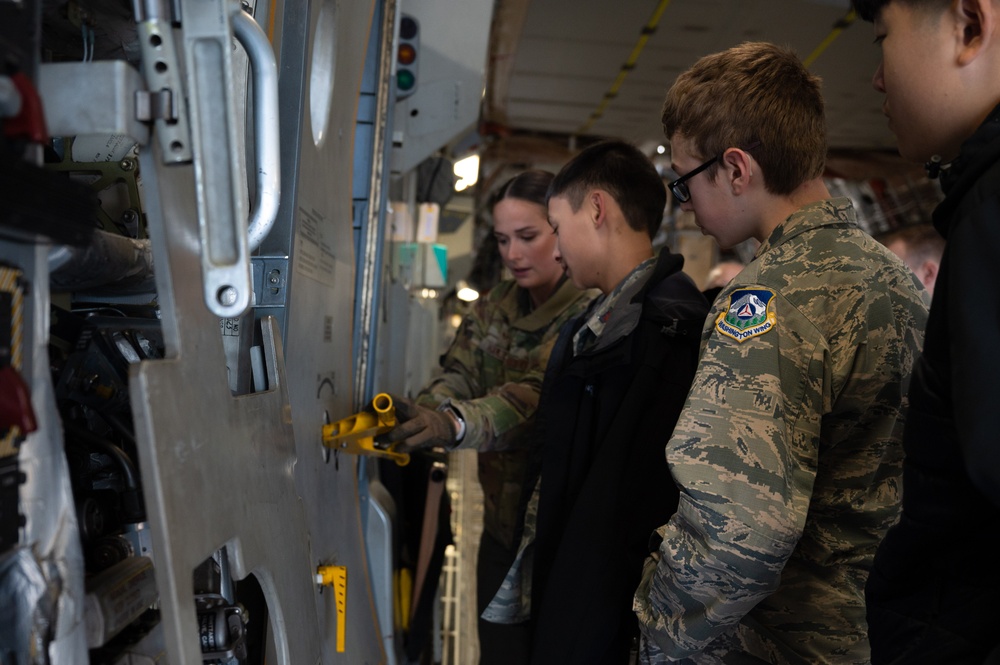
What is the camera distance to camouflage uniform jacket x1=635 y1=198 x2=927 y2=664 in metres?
1.34

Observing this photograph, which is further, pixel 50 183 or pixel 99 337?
pixel 99 337

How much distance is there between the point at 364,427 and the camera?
1996 millimetres

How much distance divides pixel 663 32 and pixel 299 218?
6030mm

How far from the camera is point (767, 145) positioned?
1.62 metres

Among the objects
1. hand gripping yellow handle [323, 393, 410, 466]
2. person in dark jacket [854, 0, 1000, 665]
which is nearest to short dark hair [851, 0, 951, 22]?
person in dark jacket [854, 0, 1000, 665]

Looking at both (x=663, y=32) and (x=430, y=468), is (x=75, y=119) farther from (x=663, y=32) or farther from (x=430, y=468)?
(x=663, y=32)

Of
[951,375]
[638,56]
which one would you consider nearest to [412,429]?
[951,375]

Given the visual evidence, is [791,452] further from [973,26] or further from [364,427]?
[364,427]

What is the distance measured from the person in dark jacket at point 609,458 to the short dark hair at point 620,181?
8.0 inches

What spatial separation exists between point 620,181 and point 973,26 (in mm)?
1289

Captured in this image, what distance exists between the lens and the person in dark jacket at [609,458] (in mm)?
1815

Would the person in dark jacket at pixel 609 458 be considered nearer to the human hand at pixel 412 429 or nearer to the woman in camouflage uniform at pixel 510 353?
the human hand at pixel 412 429

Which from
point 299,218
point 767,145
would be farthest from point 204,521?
point 767,145

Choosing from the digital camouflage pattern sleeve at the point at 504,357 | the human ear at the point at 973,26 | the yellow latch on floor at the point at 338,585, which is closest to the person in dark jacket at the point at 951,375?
the human ear at the point at 973,26
